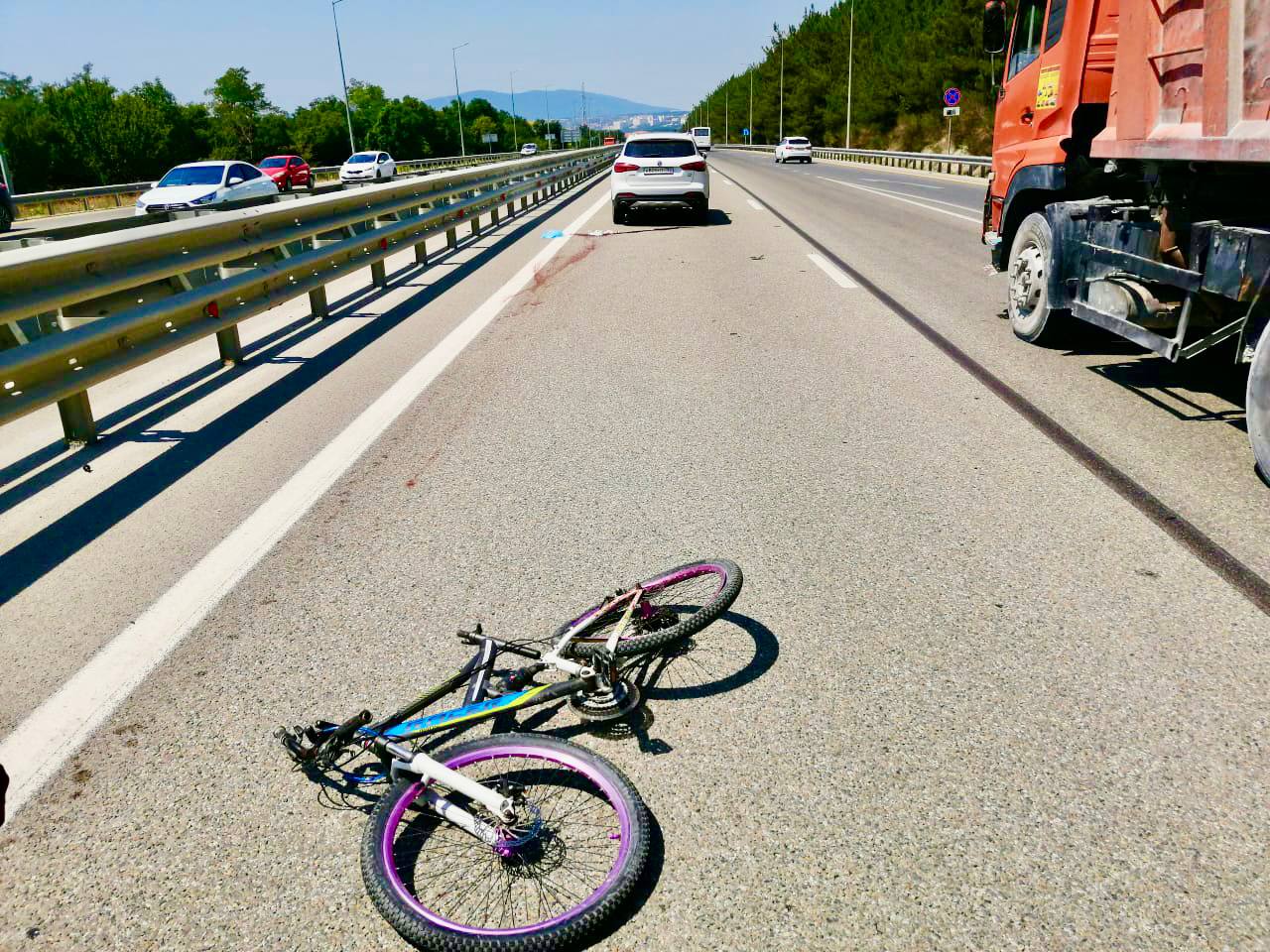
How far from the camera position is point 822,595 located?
3645mm

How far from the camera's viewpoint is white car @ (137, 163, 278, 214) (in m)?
22.2

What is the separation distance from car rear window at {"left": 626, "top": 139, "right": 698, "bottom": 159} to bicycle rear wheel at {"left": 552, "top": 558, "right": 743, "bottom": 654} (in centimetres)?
1682

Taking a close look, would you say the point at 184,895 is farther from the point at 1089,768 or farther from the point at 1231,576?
the point at 1231,576

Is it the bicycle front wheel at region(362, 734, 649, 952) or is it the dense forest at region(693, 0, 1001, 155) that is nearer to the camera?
the bicycle front wheel at region(362, 734, 649, 952)

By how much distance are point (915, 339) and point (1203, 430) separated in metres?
2.87

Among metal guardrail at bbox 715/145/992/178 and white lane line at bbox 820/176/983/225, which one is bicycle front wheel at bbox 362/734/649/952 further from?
metal guardrail at bbox 715/145/992/178

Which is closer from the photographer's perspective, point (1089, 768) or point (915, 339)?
point (1089, 768)

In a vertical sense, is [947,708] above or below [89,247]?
below

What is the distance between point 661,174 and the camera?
18656 mm

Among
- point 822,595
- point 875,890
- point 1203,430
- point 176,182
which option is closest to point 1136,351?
point 1203,430

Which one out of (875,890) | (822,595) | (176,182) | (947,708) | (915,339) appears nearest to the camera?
(875,890)

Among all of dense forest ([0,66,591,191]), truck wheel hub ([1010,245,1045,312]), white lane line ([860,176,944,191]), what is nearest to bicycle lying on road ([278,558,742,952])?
truck wheel hub ([1010,245,1045,312])

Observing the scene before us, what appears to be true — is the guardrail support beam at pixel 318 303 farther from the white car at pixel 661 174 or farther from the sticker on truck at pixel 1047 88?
the white car at pixel 661 174

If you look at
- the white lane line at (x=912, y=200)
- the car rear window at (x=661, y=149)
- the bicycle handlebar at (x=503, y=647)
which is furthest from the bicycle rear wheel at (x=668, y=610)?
the car rear window at (x=661, y=149)
